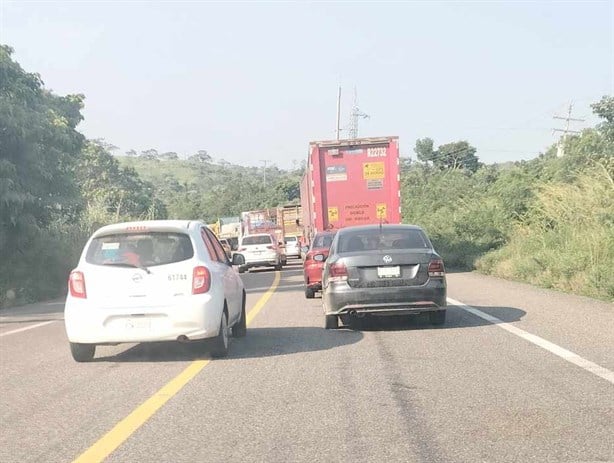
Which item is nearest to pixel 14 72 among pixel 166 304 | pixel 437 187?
pixel 166 304

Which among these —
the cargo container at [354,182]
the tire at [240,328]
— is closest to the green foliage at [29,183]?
the cargo container at [354,182]

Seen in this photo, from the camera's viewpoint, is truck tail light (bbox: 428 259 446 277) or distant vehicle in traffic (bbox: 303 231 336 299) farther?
distant vehicle in traffic (bbox: 303 231 336 299)

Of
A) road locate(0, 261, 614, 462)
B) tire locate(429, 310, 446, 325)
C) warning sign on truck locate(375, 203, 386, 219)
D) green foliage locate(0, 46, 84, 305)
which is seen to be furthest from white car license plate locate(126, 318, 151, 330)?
warning sign on truck locate(375, 203, 386, 219)

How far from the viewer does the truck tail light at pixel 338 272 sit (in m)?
11.2

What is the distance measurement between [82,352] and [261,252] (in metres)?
24.0

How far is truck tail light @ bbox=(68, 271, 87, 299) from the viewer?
30.0 ft

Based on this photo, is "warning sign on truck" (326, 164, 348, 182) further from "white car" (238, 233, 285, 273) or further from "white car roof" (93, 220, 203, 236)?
"white car roof" (93, 220, 203, 236)

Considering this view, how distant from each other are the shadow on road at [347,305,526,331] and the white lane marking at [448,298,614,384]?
5.3 inches

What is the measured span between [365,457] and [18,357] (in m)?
6.55

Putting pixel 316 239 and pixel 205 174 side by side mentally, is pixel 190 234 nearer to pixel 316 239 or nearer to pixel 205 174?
pixel 316 239

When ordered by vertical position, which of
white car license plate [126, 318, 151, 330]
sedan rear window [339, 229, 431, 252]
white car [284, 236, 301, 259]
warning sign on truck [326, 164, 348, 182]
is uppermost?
warning sign on truck [326, 164, 348, 182]

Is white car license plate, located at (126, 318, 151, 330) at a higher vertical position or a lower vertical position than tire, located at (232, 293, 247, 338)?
higher

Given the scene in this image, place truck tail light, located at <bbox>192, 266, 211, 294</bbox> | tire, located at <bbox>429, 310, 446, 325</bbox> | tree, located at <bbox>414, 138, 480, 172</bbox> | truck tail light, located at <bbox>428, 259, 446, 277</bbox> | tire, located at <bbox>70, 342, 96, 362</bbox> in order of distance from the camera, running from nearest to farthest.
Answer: truck tail light, located at <bbox>192, 266, 211, 294</bbox> → tire, located at <bbox>70, 342, 96, 362</bbox> → truck tail light, located at <bbox>428, 259, 446, 277</bbox> → tire, located at <bbox>429, 310, 446, 325</bbox> → tree, located at <bbox>414, 138, 480, 172</bbox>

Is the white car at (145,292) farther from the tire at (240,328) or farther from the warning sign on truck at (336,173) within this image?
the warning sign on truck at (336,173)
